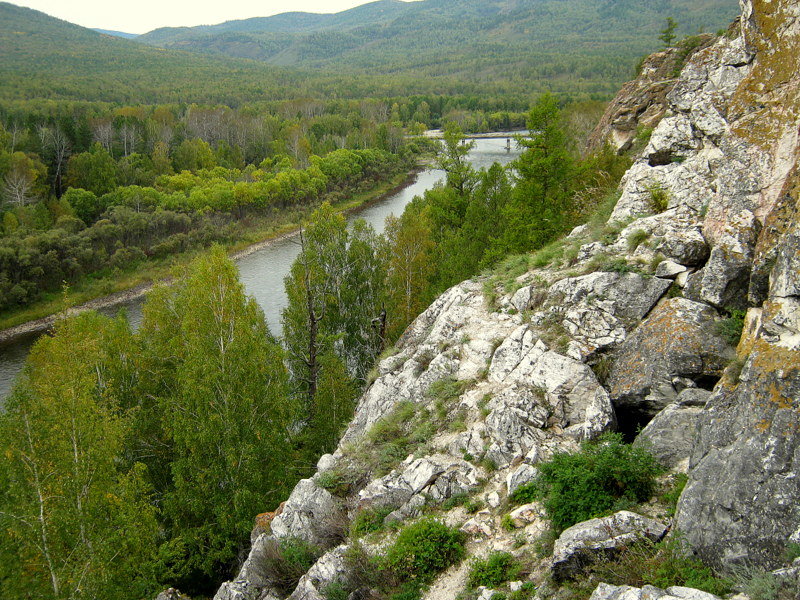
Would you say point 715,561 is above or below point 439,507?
above

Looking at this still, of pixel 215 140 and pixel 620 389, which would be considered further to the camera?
pixel 215 140

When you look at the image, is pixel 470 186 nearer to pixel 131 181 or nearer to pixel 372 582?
pixel 372 582

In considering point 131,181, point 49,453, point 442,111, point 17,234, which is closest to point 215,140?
point 131,181

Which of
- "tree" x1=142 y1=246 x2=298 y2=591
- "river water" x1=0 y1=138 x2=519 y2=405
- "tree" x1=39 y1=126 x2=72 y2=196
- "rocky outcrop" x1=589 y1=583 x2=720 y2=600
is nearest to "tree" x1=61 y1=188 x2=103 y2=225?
"tree" x1=39 y1=126 x2=72 y2=196

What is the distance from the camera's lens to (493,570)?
870 centimetres

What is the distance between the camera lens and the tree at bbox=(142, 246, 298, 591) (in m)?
18.5

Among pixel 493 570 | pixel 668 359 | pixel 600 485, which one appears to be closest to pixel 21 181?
pixel 493 570

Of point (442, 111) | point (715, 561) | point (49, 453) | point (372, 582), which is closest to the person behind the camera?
point (715, 561)

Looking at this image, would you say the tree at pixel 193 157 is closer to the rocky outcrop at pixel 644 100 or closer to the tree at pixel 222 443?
the rocky outcrop at pixel 644 100

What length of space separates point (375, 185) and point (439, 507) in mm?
87806

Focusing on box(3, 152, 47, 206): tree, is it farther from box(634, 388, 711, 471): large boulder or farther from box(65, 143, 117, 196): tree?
box(634, 388, 711, 471): large boulder

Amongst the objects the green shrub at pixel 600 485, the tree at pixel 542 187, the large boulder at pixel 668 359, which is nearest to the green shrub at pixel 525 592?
the green shrub at pixel 600 485

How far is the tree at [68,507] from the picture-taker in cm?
1473

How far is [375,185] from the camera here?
312 ft
